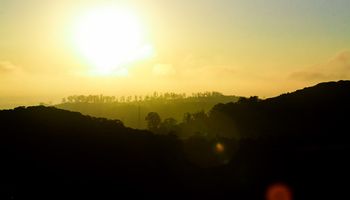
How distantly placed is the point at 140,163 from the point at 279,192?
1158 cm

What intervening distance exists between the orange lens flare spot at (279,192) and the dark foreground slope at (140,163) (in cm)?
50

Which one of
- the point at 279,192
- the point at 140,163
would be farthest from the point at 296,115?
the point at 140,163

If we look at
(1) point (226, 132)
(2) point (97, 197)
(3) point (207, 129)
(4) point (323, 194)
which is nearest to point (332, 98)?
(1) point (226, 132)

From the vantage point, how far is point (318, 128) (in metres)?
59.0

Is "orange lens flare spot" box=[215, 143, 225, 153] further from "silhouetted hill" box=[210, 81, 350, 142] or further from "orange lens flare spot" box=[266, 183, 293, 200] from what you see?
"silhouetted hill" box=[210, 81, 350, 142]

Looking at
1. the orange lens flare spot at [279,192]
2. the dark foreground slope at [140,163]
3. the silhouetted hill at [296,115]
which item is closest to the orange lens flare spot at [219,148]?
the dark foreground slope at [140,163]

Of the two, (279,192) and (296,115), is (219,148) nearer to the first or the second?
(279,192)

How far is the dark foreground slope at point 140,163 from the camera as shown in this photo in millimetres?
30766

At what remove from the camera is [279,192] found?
111 ft

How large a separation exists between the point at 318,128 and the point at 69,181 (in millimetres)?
39926

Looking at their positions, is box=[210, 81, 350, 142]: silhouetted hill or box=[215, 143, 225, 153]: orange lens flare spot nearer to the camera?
box=[215, 143, 225, 153]: orange lens flare spot

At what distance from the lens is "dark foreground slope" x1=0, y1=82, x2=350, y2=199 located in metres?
30.8

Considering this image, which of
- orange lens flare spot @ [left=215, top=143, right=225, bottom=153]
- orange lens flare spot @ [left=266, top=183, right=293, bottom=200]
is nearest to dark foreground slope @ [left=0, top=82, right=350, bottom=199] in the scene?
orange lens flare spot @ [left=215, top=143, right=225, bottom=153]

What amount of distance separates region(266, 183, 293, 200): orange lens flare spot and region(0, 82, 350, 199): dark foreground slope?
497 mm
